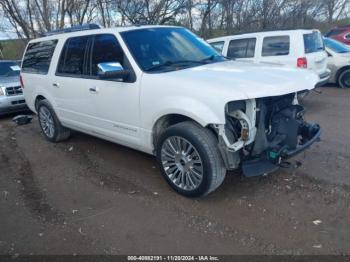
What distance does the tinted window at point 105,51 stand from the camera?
14.9 feet

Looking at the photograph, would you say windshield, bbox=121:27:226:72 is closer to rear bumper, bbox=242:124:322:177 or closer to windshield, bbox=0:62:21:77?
rear bumper, bbox=242:124:322:177

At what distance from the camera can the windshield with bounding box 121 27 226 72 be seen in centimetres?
437

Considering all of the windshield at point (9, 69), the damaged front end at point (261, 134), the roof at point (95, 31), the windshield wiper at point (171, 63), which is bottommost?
the windshield at point (9, 69)

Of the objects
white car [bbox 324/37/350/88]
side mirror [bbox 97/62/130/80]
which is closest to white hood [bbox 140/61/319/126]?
side mirror [bbox 97/62/130/80]

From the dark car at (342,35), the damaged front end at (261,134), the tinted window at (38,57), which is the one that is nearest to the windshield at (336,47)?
the dark car at (342,35)


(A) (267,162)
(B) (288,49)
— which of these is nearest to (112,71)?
(A) (267,162)

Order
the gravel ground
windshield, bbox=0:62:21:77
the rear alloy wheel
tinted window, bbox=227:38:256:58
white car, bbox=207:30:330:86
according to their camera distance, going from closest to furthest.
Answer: the gravel ground, the rear alloy wheel, white car, bbox=207:30:330:86, tinted window, bbox=227:38:256:58, windshield, bbox=0:62:21:77

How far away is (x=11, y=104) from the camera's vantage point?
899cm

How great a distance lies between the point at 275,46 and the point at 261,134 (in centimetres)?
535

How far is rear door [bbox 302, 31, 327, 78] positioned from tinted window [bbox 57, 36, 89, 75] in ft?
17.0

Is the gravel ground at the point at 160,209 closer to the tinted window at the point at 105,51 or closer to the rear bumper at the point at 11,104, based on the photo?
the tinted window at the point at 105,51

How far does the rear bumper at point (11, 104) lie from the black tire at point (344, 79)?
8864mm

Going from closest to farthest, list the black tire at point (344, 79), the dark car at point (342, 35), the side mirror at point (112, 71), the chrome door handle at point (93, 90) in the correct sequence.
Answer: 1. the side mirror at point (112, 71)
2. the chrome door handle at point (93, 90)
3. the black tire at point (344, 79)
4. the dark car at point (342, 35)

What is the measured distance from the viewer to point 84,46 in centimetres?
517
